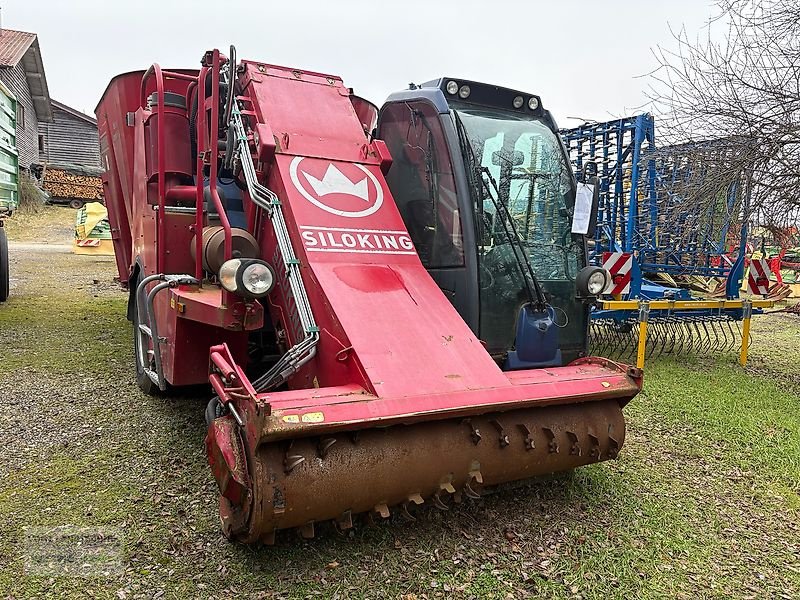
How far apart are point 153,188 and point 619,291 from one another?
445 centimetres

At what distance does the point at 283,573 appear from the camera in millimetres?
2604

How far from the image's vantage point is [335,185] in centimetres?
350

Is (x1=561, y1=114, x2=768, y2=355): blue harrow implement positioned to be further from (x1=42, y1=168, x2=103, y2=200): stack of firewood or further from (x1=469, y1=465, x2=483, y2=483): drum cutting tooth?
(x1=42, y1=168, x2=103, y2=200): stack of firewood

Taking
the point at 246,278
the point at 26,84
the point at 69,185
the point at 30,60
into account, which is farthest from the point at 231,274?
the point at 26,84

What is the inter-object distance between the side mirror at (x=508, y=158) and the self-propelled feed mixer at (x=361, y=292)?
0.06ft

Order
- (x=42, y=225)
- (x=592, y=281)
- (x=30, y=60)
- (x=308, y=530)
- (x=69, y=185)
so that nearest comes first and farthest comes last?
(x=308, y=530), (x=592, y=281), (x=42, y=225), (x=30, y=60), (x=69, y=185)

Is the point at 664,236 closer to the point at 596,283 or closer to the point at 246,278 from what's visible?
the point at 596,283

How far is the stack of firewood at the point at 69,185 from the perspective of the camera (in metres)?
25.5

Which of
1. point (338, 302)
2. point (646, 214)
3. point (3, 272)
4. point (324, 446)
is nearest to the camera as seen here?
point (324, 446)

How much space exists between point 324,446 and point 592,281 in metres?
2.00

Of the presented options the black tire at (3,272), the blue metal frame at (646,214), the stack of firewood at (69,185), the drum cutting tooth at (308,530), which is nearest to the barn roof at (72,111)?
the stack of firewood at (69,185)

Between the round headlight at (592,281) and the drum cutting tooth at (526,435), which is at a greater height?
the round headlight at (592,281)

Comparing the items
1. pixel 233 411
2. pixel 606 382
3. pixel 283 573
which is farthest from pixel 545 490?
pixel 233 411

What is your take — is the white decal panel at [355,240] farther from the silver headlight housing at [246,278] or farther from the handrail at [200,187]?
the handrail at [200,187]
